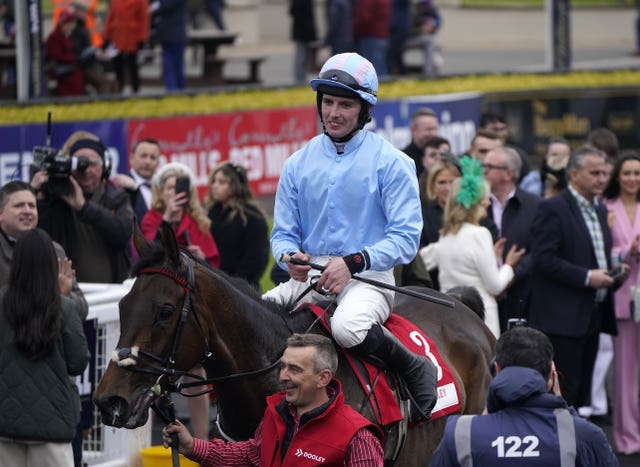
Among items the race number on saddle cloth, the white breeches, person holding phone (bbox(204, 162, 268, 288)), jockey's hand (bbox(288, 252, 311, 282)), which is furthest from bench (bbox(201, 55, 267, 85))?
jockey's hand (bbox(288, 252, 311, 282))

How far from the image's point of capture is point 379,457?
5465 millimetres

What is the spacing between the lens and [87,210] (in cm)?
942

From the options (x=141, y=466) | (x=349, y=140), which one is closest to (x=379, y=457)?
(x=349, y=140)

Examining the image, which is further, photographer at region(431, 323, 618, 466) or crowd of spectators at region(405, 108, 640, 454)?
crowd of spectators at region(405, 108, 640, 454)

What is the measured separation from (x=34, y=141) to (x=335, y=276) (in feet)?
21.1

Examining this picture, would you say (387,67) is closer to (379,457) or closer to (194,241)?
(194,241)

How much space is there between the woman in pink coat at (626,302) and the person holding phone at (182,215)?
3.00 m

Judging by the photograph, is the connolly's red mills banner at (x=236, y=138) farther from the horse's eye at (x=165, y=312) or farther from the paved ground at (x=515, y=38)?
the paved ground at (x=515, y=38)

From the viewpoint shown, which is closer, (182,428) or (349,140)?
(182,428)

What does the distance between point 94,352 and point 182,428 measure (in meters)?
3.00

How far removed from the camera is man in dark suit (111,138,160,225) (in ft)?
36.1

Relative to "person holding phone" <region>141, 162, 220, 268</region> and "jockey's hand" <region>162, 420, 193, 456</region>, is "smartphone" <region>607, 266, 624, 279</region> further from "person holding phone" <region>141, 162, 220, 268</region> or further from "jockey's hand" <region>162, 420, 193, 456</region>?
"jockey's hand" <region>162, 420, 193, 456</region>

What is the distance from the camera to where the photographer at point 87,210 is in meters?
9.46

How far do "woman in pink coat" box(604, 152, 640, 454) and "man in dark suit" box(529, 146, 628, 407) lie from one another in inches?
12.4
